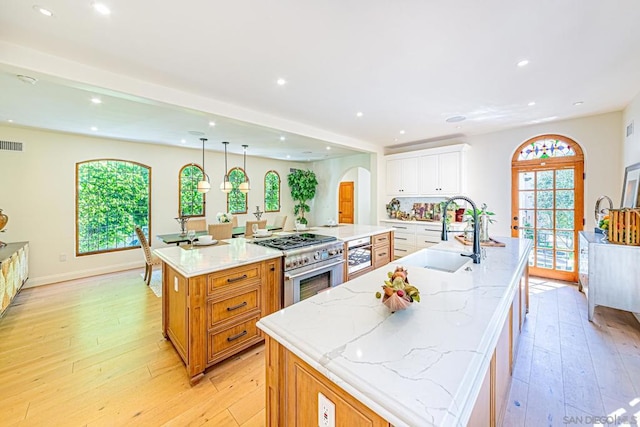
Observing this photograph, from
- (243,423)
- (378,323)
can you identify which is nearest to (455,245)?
(378,323)

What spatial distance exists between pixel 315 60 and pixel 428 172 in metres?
3.91

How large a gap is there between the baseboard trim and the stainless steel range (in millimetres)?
4095

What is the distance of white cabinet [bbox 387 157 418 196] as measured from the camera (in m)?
5.66

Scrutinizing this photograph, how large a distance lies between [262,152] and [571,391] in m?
6.58

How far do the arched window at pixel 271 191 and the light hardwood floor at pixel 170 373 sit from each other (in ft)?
15.7

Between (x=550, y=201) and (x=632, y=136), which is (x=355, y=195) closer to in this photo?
(x=550, y=201)

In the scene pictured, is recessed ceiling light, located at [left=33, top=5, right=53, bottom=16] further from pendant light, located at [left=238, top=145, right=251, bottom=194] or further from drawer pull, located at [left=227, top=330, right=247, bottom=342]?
pendant light, located at [left=238, top=145, right=251, bottom=194]

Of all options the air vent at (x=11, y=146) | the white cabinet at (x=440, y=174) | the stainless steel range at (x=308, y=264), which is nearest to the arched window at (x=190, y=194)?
the air vent at (x=11, y=146)

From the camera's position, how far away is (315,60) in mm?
2383

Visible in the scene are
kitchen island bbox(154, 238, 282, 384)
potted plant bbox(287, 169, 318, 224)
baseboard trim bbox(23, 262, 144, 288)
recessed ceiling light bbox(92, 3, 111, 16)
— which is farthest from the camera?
potted plant bbox(287, 169, 318, 224)

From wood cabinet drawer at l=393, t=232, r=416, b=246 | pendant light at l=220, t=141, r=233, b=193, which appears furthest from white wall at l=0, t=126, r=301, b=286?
wood cabinet drawer at l=393, t=232, r=416, b=246

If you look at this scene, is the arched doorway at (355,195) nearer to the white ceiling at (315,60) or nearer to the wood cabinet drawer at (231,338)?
the white ceiling at (315,60)

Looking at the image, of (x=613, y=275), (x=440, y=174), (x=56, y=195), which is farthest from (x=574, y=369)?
(x=56, y=195)

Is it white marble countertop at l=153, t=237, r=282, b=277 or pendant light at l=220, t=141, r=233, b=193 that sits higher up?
pendant light at l=220, t=141, r=233, b=193
